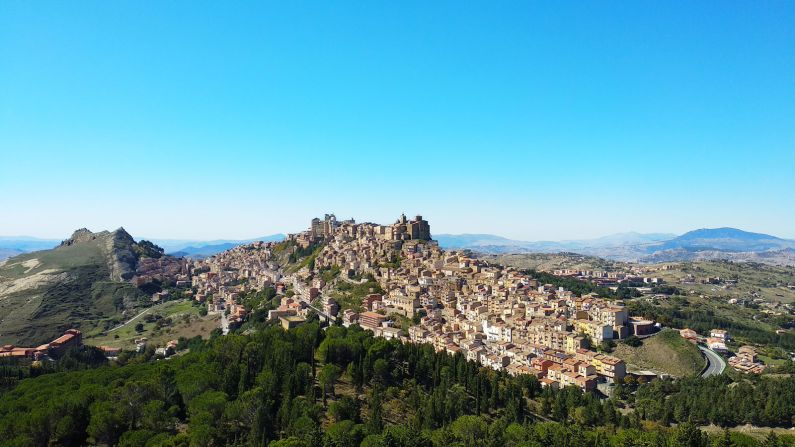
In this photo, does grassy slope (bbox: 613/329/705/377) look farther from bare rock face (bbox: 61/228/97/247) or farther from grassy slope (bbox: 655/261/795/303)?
bare rock face (bbox: 61/228/97/247)

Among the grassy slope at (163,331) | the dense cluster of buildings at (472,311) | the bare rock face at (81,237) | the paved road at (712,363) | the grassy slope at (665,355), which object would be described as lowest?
the grassy slope at (163,331)

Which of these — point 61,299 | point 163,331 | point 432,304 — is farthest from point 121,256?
point 432,304

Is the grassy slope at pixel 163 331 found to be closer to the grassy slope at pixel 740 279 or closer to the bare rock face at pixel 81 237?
the bare rock face at pixel 81 237

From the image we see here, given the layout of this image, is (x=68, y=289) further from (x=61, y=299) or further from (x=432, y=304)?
(x=432, y=304)

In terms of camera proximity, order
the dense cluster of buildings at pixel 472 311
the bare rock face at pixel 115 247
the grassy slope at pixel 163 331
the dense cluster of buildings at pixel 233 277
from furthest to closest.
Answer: the bare rock face at pixel 115 247
the dense cluster of buildings at pixel 233 277
the grassy slope at pixel 163 331
the dense cluster of buildings at pixel 472 311

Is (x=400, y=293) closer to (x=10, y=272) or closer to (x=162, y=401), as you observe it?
(x=162, y=401)

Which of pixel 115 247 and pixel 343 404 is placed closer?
pixel 343 404

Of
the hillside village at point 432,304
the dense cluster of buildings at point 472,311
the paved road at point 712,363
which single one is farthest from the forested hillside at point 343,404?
the hillside village at point 432,304
